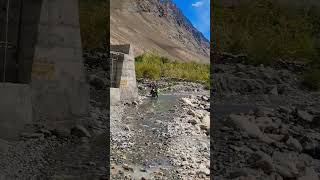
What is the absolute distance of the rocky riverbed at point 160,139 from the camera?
686 centimetres

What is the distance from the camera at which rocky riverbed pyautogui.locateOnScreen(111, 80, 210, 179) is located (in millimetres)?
6855

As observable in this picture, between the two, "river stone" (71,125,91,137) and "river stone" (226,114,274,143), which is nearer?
"river stone" (226,114,274,143)

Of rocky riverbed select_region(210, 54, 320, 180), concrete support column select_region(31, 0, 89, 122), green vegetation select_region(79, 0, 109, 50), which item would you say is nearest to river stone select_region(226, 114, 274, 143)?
rocky riverbed select_region(210, 54, 320, 180)

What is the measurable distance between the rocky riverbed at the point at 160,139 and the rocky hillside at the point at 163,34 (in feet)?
7.61

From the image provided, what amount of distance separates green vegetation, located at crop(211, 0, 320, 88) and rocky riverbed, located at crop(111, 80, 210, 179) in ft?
7.07

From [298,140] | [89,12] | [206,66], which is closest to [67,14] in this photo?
[89,12]

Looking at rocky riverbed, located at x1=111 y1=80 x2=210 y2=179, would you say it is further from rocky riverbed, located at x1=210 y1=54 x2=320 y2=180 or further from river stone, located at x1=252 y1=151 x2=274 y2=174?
river stone, located at x1=252 y1=151 x2=274 y2=174

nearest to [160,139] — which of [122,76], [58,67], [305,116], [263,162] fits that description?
[122,76]

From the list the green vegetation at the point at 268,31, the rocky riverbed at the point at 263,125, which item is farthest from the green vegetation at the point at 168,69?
the rocky riverbed at the point at 263,125

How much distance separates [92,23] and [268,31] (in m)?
2.22

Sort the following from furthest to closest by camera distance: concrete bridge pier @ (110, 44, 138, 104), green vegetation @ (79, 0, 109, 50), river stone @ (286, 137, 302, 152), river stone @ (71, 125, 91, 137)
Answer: concrete bridge pier @ (110, 44, 138, 104), green vegetation @ (79, 0, 109, 50), river stone @ (71, 125, 91, 137), river stone @ (286, 137, 302, 152)

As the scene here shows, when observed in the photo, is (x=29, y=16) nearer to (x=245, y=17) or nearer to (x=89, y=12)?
(x=89, y=12)

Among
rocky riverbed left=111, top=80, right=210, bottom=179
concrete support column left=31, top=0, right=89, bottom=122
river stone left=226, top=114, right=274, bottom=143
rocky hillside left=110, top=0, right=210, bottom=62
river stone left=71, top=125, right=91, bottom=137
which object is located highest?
rocky hillside left=110, top=0, right=210, bottom=62

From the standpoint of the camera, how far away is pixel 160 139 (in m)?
8.48
